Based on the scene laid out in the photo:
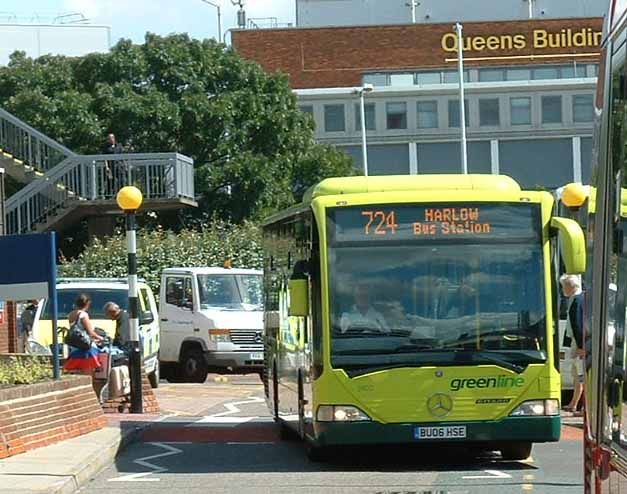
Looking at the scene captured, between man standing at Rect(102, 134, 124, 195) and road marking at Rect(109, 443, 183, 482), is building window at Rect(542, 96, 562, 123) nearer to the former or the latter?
man standing at Rect(102, 134, 124, 195)

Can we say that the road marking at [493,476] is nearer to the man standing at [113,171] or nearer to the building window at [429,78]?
the man standing at [113,171]

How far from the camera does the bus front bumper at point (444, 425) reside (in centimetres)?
1364

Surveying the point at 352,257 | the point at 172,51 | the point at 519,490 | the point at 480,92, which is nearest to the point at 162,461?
the point at 352,257

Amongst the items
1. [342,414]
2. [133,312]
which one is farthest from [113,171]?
[342,414]

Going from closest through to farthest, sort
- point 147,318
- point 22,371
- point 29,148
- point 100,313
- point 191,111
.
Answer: point 22,371 < point 100,313 < point 147,318 < point 29,148 < point 191,111

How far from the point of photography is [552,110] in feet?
245

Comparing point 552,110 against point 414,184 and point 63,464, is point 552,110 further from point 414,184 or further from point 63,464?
A: point 63,464

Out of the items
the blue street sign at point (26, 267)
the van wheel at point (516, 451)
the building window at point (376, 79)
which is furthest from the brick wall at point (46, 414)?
the building window at point (376, 79)

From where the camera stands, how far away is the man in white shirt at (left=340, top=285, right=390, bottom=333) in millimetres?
13906

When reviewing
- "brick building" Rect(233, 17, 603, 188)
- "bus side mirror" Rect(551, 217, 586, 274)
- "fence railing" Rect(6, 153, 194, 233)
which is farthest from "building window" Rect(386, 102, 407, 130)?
"bus side mirror" Rect(551, 217, 586, 274)

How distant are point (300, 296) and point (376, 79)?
222 ft

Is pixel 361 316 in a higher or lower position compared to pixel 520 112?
lower

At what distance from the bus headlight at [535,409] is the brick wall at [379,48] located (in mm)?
68453

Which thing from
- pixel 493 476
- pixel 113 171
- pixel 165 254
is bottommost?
pixel 493 476
